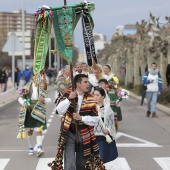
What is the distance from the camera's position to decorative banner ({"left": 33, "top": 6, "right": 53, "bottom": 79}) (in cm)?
604

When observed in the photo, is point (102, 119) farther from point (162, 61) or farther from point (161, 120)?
point (162, 61)

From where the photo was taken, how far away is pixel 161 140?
1092 centimetres

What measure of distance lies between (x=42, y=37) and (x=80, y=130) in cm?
128

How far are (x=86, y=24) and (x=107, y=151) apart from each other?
2.09 metres

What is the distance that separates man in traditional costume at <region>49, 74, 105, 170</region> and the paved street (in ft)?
6.20

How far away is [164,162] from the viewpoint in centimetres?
838

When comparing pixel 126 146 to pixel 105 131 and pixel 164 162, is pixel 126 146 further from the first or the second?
pixel 105 131

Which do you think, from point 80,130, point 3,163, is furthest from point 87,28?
point 3,163

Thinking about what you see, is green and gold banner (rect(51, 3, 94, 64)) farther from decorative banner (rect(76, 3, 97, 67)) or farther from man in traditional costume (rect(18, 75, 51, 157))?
man in traditional costume (rect(18, 75, 51, 157))

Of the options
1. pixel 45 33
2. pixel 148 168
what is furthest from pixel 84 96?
pixel 148 168

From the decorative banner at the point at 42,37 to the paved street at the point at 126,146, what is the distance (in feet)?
8.52

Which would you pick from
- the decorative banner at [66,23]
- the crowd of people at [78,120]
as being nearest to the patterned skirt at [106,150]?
the crowd of people at [78,120]

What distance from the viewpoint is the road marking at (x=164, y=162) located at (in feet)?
26.2

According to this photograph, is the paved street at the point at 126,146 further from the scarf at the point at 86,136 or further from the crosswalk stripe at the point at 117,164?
the scarf at the point at 86,136
